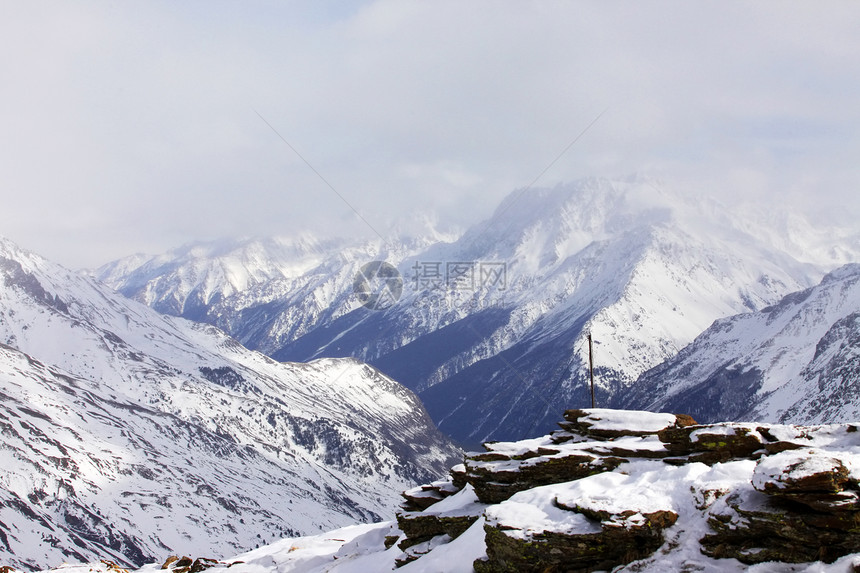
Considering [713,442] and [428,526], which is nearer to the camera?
[713,442]

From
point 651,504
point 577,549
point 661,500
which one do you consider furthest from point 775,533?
point 577,549

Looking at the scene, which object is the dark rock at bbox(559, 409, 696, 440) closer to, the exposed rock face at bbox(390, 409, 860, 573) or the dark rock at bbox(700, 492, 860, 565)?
the exposed rock face at bbox(390, 409, 860, 573)

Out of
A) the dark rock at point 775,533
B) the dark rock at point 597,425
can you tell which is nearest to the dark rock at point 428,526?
the dark rock at point 597,425

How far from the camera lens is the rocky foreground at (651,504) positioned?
2355 centimetres

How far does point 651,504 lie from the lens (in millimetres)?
27188

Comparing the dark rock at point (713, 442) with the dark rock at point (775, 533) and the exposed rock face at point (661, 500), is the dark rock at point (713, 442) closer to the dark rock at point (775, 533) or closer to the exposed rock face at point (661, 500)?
the exposed rock face at point (661, 500)

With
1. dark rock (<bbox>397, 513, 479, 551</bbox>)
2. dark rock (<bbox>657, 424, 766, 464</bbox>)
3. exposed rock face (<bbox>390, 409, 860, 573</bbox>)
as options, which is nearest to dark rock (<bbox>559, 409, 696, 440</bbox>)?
exposed rock face (<bbox>390, 409, 860, 573</bbox>)

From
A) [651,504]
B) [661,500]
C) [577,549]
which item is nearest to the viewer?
[577,549]

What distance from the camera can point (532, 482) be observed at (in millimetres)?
36531

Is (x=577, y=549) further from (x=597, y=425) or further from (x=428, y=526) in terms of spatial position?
(x=597, y=425)

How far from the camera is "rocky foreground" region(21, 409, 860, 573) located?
927 inches

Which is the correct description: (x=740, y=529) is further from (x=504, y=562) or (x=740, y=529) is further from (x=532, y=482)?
(x=532, y=482)

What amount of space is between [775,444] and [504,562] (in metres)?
14.5

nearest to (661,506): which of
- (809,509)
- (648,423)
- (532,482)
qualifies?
(809,509)
